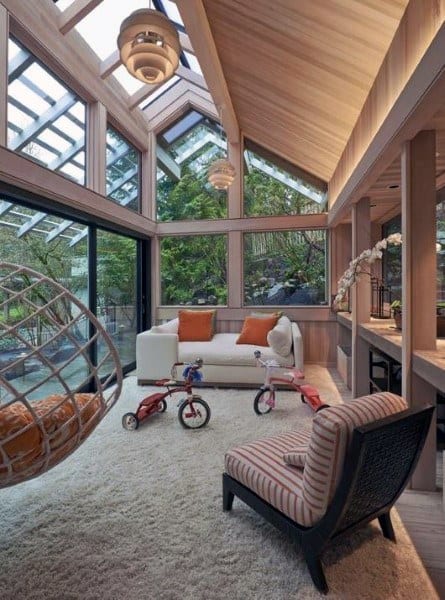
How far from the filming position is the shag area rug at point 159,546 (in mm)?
1467

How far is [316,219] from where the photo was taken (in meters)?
5.58

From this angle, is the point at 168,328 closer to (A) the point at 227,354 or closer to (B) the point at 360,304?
(A) the point at 227,354

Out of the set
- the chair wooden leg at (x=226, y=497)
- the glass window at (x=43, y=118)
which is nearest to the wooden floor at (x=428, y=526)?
the chair wooden leg at (x=226, y=497)

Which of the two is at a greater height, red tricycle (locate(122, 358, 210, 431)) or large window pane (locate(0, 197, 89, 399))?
large window pane (locate(0, 197, 89, 399))

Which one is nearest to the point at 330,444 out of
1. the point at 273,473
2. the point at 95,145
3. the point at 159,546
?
the point at 273,473

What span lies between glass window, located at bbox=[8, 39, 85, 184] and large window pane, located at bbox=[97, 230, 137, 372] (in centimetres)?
108

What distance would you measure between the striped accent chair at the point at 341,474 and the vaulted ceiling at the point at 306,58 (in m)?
2.26

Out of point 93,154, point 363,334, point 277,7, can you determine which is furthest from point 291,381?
point 93,154

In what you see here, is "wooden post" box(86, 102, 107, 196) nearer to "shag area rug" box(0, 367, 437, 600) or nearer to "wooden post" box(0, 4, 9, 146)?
"wooden post" box(0, 4, 9, 146)

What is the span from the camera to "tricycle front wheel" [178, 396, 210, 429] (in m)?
3.14

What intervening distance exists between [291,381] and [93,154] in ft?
11.9

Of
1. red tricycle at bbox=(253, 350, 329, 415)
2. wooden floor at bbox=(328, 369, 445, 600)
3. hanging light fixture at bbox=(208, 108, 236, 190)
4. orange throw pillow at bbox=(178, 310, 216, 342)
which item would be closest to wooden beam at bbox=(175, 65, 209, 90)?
hanging light fixture at bbox=(208, 108, 236, 190)

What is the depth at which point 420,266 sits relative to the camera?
2152 mm

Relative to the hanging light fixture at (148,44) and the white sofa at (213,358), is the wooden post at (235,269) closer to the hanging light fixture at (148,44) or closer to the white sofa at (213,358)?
the white sofa at (213,358)
